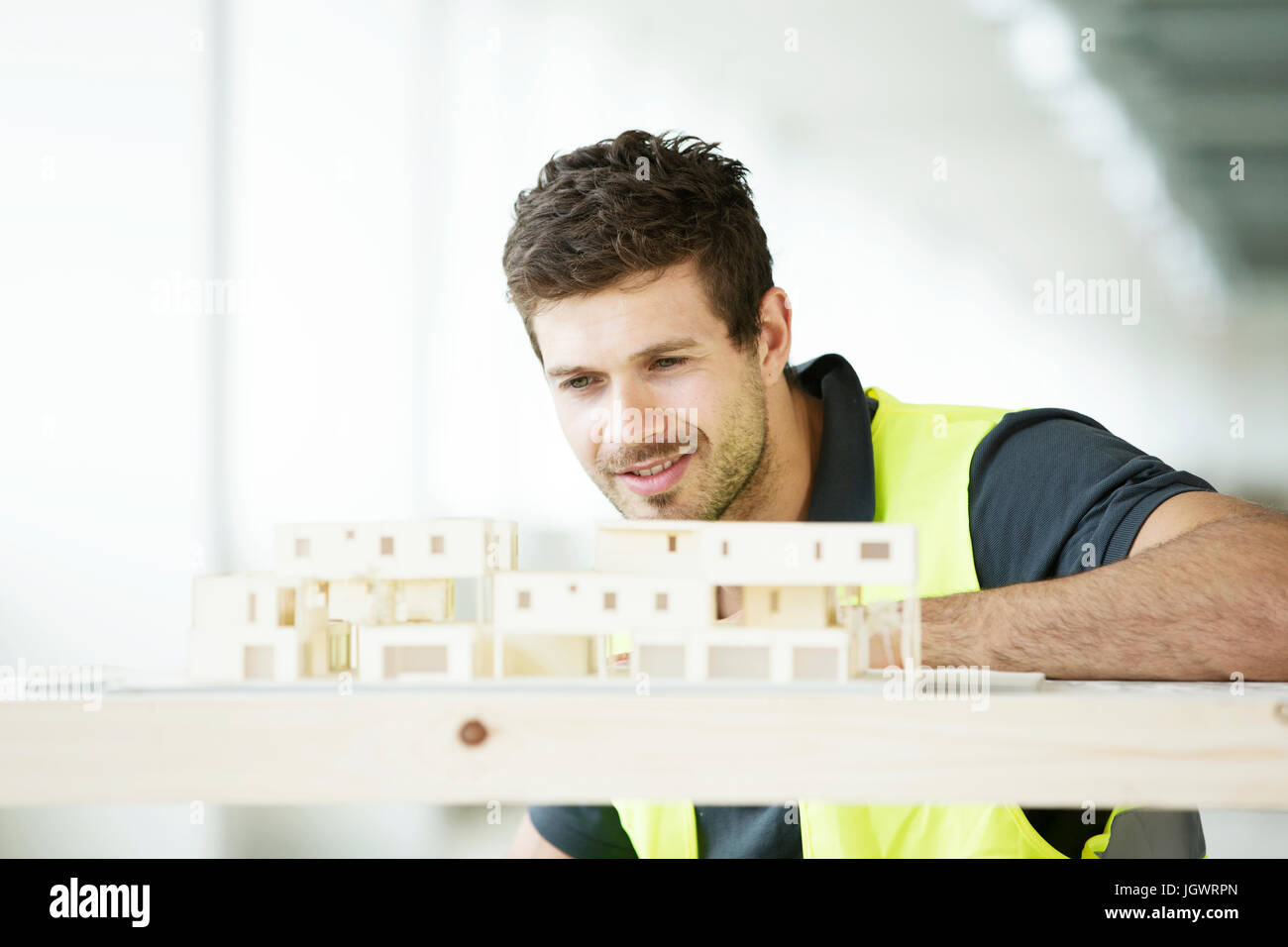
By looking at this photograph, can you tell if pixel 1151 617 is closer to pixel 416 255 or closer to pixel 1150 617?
pixel 1150 617

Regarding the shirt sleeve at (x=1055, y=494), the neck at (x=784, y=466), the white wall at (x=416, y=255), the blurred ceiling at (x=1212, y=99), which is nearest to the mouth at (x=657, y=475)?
the neck at (x=784, y=466)

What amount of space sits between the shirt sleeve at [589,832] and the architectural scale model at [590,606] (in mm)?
825

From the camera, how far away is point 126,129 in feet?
9.12

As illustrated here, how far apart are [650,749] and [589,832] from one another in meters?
1.07

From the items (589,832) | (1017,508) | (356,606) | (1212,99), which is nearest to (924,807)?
(1017,508)

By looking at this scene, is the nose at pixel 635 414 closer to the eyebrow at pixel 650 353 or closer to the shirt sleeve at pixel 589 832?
the eyebrow at pixel 650 353

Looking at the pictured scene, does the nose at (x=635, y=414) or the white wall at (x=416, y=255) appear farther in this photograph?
the white wall at (x=416, y=255)

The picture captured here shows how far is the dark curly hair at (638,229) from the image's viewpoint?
1.48 meters

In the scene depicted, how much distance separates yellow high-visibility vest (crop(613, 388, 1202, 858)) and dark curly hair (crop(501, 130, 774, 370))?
11.1 inches

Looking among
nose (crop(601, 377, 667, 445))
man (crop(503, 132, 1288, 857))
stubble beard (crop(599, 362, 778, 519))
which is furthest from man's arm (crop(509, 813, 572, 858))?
nose (crop(601, 377, 667, 445))

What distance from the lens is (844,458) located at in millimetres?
1593
